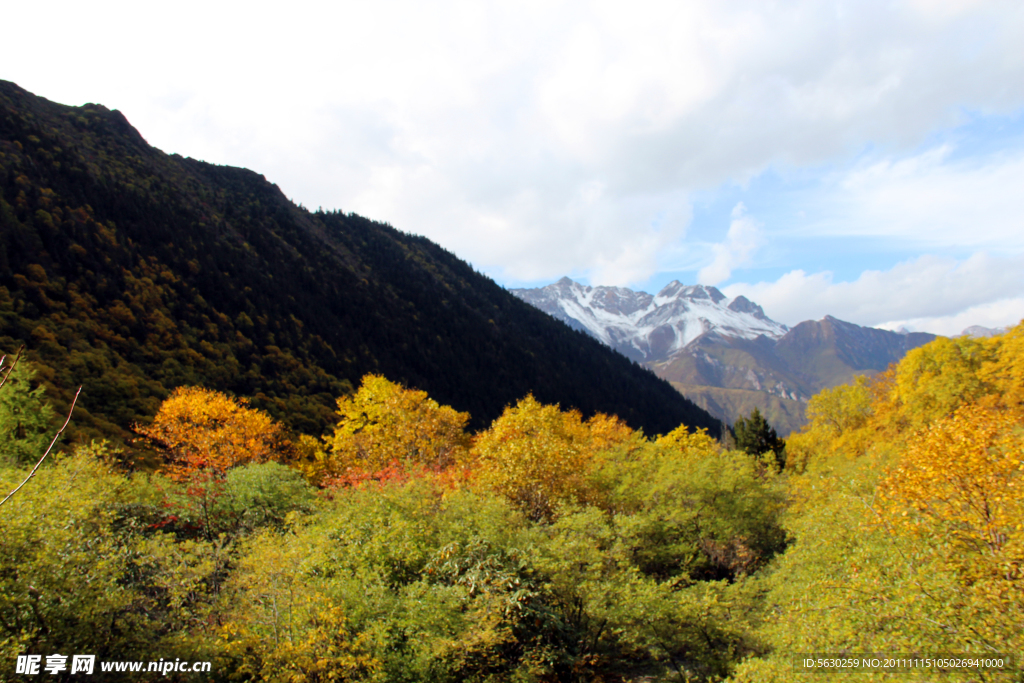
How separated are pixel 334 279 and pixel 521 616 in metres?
122

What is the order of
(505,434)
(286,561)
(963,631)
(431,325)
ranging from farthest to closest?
(431,325) → (505,434) → (286,561) → (963,631)

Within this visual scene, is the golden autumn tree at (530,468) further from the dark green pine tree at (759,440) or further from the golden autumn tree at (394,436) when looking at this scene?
the dark green pine tree at (759,440)

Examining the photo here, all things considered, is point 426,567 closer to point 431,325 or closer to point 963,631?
point 963,631

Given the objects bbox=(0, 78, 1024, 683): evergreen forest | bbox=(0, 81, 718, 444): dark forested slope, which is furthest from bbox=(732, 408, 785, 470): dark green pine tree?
bbox=(0, 81, 718, 444): dark forested slope

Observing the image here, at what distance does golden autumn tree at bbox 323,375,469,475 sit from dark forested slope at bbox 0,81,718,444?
20303mm

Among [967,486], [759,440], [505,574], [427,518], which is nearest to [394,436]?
[427,518]

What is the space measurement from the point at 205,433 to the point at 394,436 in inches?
677

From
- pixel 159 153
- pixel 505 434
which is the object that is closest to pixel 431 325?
pixel 159 153

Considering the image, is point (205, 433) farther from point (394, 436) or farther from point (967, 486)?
point (967, 486)

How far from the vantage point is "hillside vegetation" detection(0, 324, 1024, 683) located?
14.2 m

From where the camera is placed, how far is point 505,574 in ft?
63.3

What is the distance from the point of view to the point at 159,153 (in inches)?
4951

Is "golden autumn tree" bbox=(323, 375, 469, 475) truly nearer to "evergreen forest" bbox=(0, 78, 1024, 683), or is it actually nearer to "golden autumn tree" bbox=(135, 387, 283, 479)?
"evergreen forest" bbox=(0, 78, 1024, 683)

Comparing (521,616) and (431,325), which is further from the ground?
(431,325)
